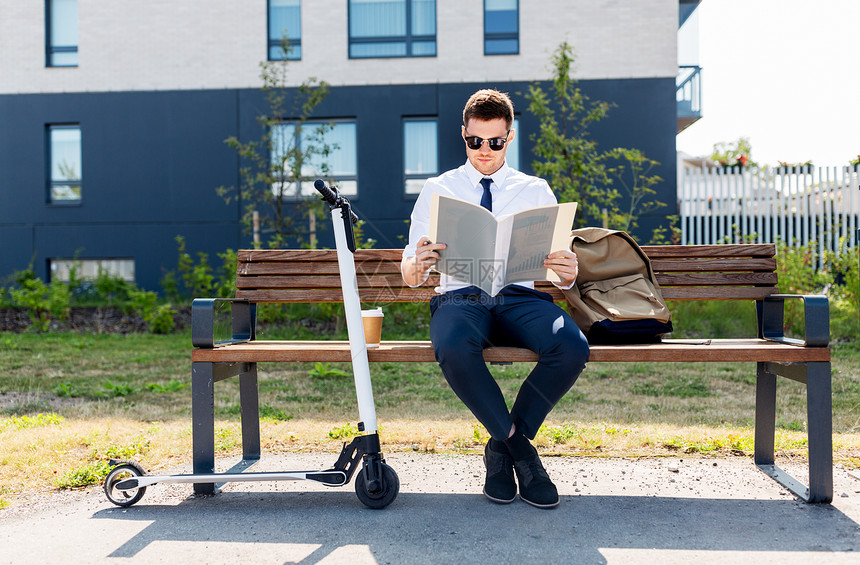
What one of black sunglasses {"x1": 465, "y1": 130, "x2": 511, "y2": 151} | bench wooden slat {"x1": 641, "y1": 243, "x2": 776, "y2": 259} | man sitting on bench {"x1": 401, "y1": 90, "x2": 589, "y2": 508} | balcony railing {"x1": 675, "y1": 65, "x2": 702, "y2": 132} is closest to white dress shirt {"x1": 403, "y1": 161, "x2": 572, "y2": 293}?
man sitting on bench {"x1": 401, "y1": 90, "x2": 589, "y2": 508}

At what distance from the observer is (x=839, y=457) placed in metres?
A: 3.37

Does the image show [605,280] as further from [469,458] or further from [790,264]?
[790,264]

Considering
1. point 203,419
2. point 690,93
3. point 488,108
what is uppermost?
point 690,93

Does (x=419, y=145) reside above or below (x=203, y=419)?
above

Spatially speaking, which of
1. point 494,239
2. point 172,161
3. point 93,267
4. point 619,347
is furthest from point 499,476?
point 93,267

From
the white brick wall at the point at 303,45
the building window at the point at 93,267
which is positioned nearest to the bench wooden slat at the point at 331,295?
the white brick wall at the point at 303,45

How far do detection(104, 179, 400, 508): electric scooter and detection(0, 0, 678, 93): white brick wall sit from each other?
1053 centimetres

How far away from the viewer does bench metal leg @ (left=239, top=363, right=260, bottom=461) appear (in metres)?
3.35

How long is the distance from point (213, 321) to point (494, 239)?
1.22 meters

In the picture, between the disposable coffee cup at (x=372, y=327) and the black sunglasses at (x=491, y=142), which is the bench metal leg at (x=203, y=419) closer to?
the disposable coffee cup at (x=372, y=327)

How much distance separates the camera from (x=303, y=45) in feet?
41.9

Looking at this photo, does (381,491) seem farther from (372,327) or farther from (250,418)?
(250,418)

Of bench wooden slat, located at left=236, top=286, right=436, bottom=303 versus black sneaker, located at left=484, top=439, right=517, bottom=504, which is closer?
black sneaker, located at left=484, top=439, right=517, bottom=504

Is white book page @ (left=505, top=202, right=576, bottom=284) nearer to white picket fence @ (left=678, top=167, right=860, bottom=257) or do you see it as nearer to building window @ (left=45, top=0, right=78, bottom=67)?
white picket fence @ (left=678, top=167, right=860, bottom=257)
